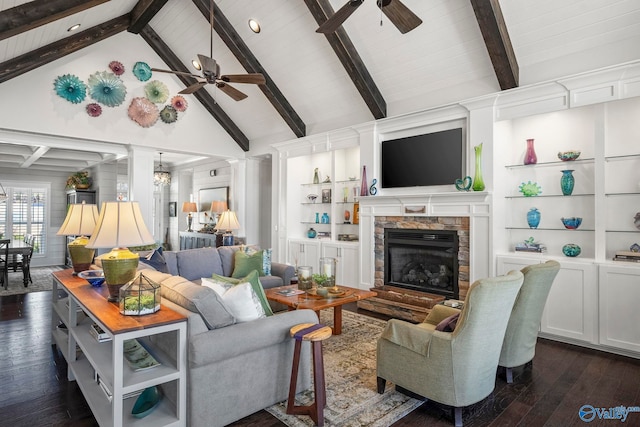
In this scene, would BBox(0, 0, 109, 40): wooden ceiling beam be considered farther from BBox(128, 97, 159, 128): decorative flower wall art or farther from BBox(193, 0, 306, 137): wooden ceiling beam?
BBox(128, 97, 159, 128): decorative flower wall art

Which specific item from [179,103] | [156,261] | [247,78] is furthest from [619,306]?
[179,103]

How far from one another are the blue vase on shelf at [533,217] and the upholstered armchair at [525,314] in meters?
1.57

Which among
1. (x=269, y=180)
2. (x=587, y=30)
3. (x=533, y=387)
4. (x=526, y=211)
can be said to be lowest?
(x=533, y=387)

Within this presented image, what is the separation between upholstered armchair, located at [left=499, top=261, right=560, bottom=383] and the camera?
2.78 m

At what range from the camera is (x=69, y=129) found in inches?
235

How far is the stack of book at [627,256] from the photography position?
3518mm

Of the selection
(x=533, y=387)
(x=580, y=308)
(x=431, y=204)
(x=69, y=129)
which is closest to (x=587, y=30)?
(x=431, y=204)

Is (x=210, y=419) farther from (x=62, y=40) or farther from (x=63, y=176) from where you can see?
(x=63, y=176)

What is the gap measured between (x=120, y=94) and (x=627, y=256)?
7.42 metres

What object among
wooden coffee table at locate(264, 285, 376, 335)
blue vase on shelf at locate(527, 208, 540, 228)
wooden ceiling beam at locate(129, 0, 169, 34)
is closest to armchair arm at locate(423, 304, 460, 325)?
wooden coffee table at locate(264, 285, 376, 335)

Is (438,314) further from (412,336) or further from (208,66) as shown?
(208,66)

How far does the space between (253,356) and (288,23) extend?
4.52 metres

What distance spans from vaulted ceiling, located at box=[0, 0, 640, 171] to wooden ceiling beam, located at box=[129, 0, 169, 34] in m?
0.02

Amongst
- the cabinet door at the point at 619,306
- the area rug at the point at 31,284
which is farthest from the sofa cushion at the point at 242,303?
the area rug at the point at 31,284
